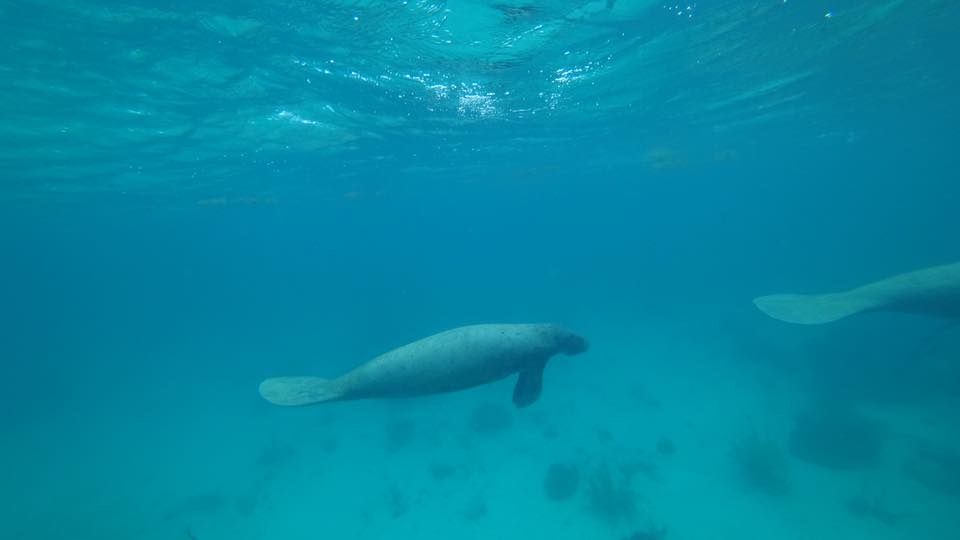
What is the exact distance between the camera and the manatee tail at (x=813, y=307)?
8039 mm

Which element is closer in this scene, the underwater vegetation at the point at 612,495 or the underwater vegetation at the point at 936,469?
the underwater vegetation at the point at 936,469

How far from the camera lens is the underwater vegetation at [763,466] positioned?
454 inches

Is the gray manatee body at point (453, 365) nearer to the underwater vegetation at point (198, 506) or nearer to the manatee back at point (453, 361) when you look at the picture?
the manatee back at point (453, 361)

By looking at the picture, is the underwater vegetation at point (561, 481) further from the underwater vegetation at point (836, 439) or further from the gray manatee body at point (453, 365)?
the gray manatee body at point (453, 365)

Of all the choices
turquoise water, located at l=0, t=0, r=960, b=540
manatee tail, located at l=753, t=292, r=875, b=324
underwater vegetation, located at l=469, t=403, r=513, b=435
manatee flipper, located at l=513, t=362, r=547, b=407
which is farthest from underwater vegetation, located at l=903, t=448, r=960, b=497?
underwater vegetation, located at l=469, t=403, r=513, b=435

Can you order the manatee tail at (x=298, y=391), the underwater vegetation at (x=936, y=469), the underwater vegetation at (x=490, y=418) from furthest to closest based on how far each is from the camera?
1. the underwater vegetation at (x=490, y=418)
2. the underwater vegetation at (x=936, y=469)
3. the manatee tail at (x=298, y=391)

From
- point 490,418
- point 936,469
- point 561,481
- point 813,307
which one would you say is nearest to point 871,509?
point 936,469

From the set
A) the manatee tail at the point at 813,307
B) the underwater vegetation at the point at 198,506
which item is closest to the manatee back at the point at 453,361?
the manatee tail at the point at 813,307

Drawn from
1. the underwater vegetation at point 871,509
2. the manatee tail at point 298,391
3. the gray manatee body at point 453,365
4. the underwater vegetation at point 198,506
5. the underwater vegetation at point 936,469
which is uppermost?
the gray manatee body at point 453,365

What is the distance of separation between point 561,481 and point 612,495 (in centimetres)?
146

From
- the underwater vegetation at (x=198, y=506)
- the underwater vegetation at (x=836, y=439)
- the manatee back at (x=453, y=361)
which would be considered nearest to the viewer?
the manatee back at (x=453, y=361)

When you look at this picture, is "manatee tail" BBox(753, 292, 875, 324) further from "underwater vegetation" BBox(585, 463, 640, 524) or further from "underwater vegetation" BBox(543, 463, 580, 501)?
"underwater vegetation" BBox(543, 463, 580, 501)

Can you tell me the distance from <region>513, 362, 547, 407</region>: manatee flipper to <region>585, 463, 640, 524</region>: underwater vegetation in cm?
694

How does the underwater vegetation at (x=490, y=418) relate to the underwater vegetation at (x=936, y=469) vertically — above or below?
below
